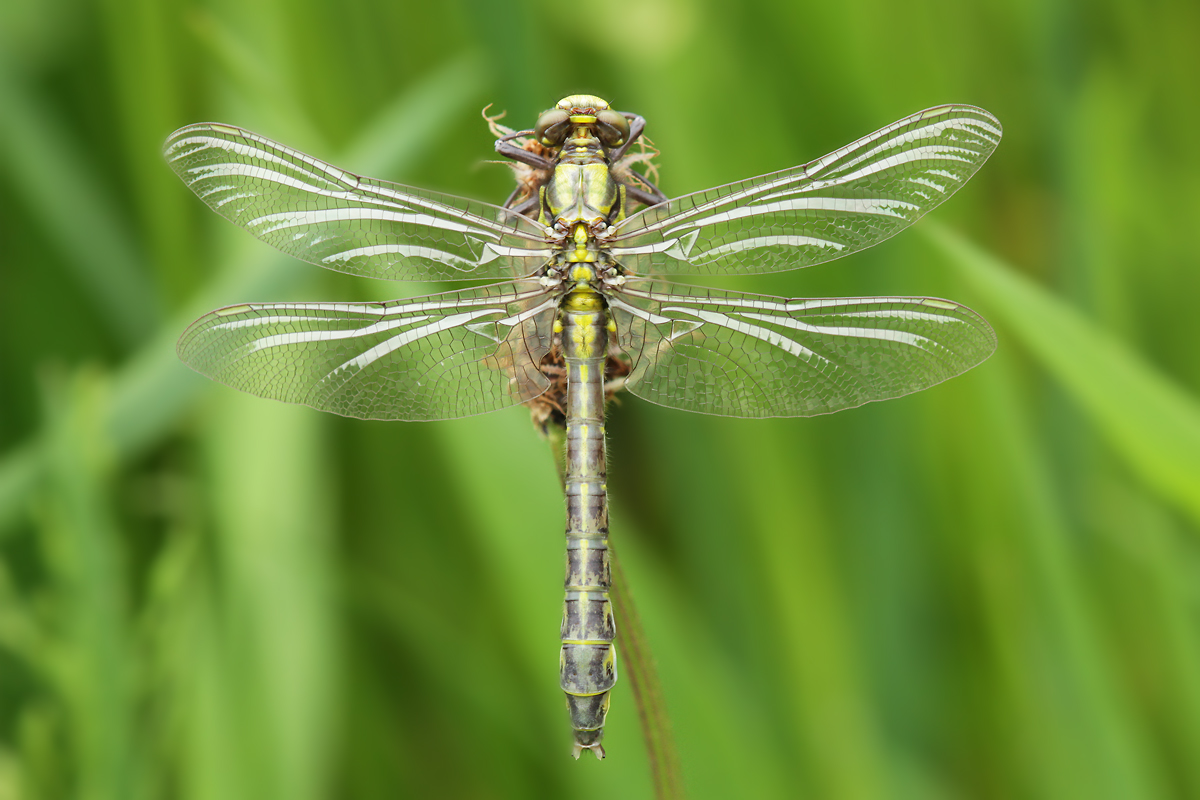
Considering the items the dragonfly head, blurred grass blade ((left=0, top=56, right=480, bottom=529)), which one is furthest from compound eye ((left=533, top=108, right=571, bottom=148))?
blurred grass blade ((left=0, top=56, right=480, bottom=529))

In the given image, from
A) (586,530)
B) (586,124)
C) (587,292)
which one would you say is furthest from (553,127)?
(586,530)

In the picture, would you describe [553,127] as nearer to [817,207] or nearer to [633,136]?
[633,136]

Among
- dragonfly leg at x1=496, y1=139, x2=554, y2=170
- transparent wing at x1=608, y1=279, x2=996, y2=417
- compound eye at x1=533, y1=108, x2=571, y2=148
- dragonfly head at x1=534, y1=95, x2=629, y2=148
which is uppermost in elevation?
dragonfly head at x1=534, y1=95, x2=629, y2=148

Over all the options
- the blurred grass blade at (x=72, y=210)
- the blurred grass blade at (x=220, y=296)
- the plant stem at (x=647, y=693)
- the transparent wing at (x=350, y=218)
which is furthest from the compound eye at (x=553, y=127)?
the blurred grass blade at (x=72, y=210)

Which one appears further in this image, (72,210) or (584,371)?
(72,210)

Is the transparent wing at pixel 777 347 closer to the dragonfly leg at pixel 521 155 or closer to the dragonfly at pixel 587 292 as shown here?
the dragonfly at pixel 587 292

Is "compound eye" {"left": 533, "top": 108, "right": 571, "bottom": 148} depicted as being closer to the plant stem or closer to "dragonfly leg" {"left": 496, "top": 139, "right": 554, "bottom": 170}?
"dragonfly leg" {"left": 496, "top": 139, "right": 554, "bottom": 170}
